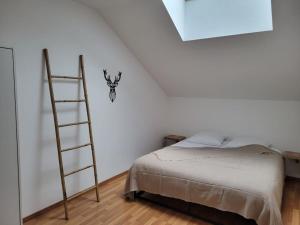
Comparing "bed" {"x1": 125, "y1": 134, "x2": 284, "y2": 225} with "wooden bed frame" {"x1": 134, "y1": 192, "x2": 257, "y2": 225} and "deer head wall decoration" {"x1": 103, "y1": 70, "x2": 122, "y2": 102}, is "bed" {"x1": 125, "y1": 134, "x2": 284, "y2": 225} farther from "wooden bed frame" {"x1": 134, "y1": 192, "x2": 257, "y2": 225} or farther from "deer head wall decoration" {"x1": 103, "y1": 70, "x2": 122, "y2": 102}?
"deer head wall decoration" {"x1": 103, "y1": 70, "x2": 122, "y2": 102}

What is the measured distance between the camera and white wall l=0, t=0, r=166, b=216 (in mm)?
2389

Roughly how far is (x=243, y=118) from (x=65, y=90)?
9.22 ft

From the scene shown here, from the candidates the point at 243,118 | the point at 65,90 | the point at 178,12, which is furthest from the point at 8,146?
the point at 243,118

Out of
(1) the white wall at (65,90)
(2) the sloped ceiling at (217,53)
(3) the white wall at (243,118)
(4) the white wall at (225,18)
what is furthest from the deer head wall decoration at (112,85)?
(3) the white wall at (243,118)

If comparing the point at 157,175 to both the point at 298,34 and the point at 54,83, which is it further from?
the point at 298,34

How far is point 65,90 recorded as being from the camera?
281cm

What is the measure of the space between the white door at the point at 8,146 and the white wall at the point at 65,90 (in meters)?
0.47

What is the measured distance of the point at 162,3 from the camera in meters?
2.75

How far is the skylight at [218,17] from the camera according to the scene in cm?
275

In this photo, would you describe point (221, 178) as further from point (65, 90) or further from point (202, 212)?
point (65, 90)

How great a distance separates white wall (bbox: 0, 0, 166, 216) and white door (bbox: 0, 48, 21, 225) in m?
0.47

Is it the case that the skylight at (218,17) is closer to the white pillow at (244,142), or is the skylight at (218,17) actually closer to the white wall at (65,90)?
the white wall at (65,90)

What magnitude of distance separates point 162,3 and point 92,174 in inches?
91.7

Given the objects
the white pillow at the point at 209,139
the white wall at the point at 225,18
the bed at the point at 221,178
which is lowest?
the bed at the point at 221,178
